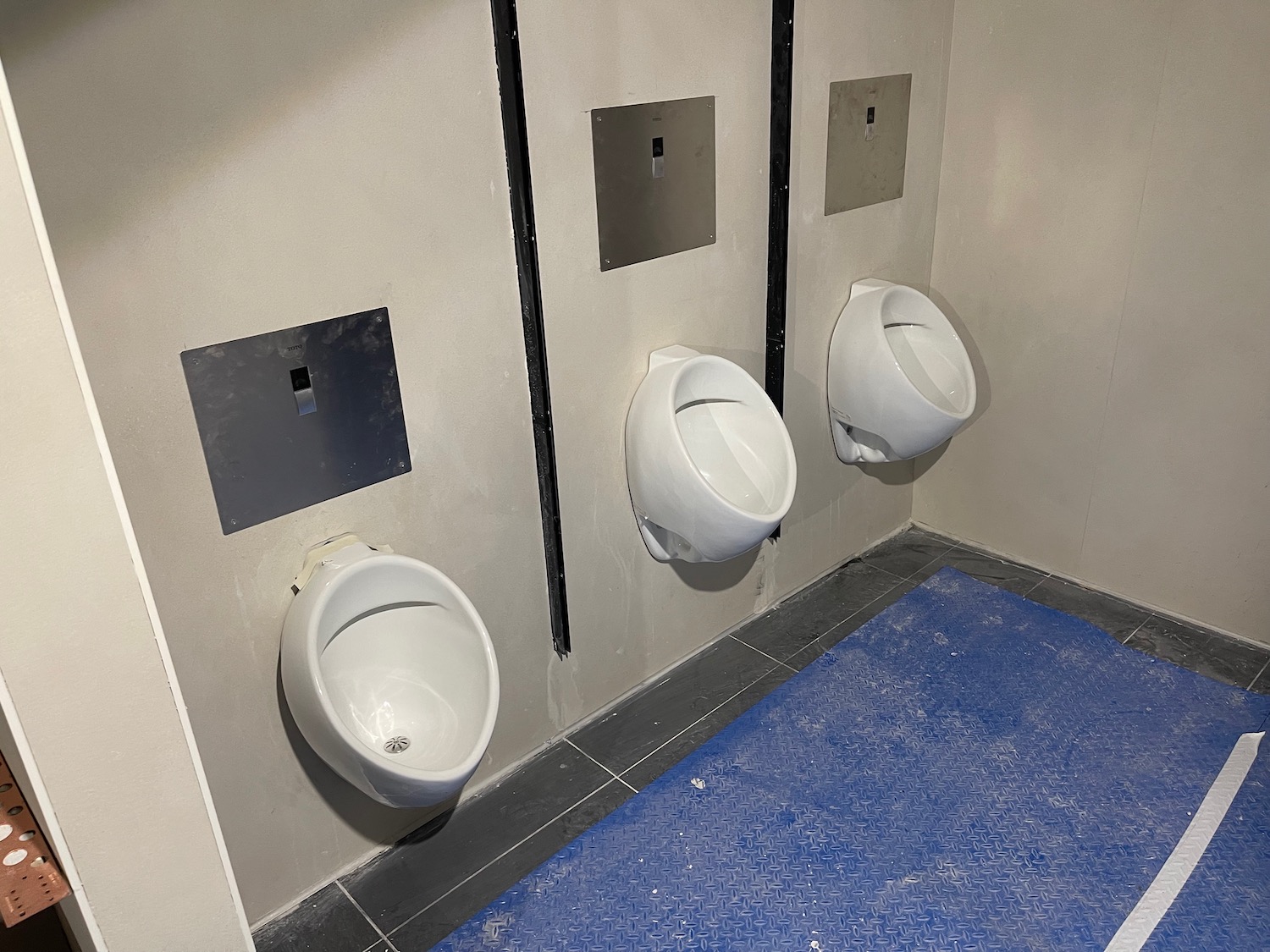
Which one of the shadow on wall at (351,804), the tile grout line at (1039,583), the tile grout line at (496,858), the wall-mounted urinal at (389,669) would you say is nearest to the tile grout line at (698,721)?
the tile grout line at (496,858)

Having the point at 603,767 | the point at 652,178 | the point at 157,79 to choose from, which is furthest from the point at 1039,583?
the point at 157,79

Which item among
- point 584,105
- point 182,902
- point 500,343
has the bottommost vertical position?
point 182,902

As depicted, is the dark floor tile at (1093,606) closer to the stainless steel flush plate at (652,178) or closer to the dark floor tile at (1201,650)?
the dark floor tile at (1201,650)

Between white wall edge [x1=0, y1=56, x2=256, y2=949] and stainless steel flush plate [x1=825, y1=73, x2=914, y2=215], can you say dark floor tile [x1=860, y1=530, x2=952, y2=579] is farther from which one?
white wall edge [x1=0, y1=56, x2=256, y2=949]

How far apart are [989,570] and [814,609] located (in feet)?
2.14

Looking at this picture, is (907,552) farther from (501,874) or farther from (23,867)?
(23,867)

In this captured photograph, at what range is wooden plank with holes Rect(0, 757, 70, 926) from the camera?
3.39 ft

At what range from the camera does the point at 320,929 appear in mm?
1955

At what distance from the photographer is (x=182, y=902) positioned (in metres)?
1.10

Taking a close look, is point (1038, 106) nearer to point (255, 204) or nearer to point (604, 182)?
point (604, 182)

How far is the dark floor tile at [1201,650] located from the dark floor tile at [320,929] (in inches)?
86.9

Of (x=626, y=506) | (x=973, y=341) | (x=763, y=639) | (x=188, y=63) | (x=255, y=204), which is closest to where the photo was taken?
(x=188, y=63)

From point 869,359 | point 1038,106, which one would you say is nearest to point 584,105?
point 869,359

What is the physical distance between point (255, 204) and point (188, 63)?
230 millimetres
